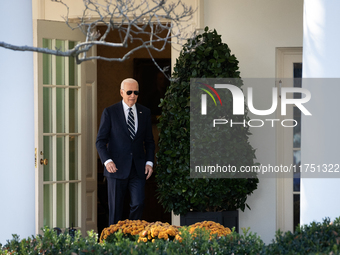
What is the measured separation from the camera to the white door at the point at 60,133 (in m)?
4.52

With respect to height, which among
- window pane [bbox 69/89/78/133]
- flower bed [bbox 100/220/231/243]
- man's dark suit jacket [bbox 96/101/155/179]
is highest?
window pane [bbox 69/89/78/133]

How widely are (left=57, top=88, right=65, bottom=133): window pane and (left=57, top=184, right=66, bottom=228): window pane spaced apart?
2.00 ft

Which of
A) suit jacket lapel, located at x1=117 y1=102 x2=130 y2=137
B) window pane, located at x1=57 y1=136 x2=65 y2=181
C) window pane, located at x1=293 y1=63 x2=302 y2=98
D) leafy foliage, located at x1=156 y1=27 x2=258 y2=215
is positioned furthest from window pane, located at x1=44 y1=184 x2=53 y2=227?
window pane, located at x1=293 y1=63 x2=302 y2=98

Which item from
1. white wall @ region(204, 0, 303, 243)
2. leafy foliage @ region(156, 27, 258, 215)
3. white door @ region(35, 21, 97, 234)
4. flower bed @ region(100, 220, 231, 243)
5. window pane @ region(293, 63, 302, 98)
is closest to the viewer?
flower bed @ region(100, 220, 231, 243)

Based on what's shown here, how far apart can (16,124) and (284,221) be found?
308cm

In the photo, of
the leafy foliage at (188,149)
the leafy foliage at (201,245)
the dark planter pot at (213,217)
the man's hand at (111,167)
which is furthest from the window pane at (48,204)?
the leafy foliage at (201,245)

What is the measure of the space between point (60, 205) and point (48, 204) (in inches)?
5.5

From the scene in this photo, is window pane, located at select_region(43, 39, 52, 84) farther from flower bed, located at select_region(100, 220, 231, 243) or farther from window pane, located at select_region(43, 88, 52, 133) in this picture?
flower bed, located at select_region(100, 220, 231, 243)

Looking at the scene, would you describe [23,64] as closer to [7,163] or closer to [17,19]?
[17,19]

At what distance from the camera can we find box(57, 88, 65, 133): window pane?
473 cm

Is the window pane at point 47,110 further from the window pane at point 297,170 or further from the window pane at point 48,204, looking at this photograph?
the window pane at point 297,170

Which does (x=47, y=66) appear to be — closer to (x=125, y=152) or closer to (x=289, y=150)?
(x=125, y=152)

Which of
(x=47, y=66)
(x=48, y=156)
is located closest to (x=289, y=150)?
(x=48, y=156)

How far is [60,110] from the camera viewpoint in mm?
4750
